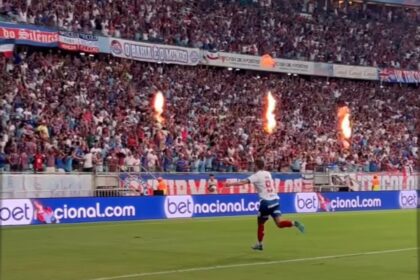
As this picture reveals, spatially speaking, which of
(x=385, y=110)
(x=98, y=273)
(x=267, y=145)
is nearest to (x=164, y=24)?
(x=267, y=145)

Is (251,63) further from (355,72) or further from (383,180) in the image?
(383,180)

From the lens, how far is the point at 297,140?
44812mm

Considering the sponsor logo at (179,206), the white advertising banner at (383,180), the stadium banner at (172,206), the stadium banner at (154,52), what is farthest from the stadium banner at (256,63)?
the sponsor logo at (179,206)

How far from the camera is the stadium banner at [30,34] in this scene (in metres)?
37.7

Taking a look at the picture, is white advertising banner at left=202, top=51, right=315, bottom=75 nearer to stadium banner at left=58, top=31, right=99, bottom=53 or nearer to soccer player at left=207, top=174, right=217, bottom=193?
stadium banner at left=58, top=31, right=99, bottom=53

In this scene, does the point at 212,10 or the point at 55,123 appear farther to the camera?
the point at 212,10

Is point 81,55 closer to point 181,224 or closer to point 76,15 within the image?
point 76,15

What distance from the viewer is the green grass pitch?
14883 mm

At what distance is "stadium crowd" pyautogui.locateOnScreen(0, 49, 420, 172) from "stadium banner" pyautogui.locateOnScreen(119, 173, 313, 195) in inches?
25.9

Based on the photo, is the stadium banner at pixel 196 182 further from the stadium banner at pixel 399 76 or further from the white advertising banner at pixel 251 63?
the stadium banner at pixel 399 76

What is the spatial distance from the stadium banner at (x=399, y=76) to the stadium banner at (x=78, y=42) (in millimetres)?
23228

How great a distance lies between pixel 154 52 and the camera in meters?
44.6

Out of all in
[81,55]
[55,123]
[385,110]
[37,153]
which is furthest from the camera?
[385,110]

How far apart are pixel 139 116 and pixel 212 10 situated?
45.3ft
